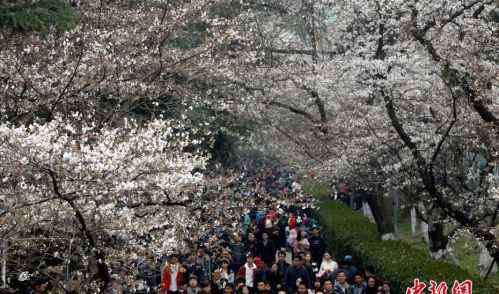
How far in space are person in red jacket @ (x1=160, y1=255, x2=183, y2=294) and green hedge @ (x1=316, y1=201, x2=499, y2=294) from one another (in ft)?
13.4

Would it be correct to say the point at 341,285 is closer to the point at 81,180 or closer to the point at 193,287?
the point at 193,287

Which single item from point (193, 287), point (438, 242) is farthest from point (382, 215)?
point (193, 287)

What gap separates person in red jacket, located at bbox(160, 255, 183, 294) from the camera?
12.2 metres

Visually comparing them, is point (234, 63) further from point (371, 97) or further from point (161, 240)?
point (161, 240)

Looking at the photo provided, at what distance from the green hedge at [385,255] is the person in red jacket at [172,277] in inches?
161

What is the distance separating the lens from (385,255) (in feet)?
45.1

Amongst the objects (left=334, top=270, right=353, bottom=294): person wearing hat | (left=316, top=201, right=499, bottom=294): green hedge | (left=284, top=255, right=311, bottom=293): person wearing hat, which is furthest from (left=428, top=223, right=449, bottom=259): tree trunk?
(left=284, top=255, right=311, bottom=293): person wearing hat

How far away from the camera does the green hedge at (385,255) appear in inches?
446

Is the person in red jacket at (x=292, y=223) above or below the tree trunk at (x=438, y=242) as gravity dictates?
above

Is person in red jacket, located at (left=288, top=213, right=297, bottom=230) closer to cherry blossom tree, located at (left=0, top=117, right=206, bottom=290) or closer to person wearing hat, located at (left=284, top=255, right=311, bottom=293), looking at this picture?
person wearing hat, located at (left=284, top=255, right=311, bottom=293)

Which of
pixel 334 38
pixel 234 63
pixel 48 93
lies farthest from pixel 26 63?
pixel 334 38

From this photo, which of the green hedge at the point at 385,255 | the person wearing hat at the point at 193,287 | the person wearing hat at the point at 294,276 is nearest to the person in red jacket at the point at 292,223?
the green hedge at the point at 385,255

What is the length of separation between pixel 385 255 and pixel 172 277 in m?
4.60

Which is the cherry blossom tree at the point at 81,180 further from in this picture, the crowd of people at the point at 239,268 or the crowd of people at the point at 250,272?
the crowd of people at the point at 250,272
